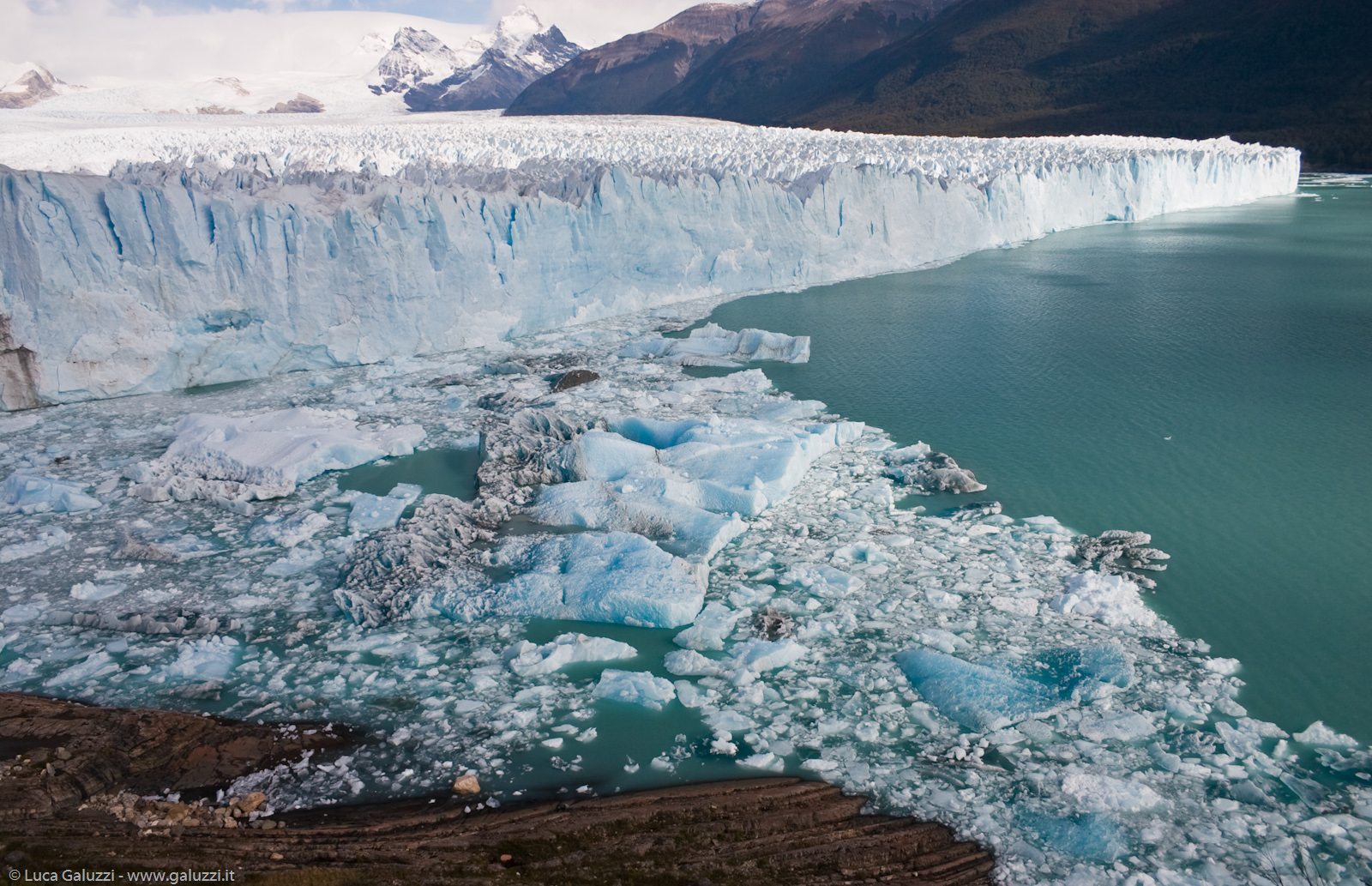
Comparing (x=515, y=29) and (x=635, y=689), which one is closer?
(x=635, y=689)

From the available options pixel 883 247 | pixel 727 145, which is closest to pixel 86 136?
pixel 727 145

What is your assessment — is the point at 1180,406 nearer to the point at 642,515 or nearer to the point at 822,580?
the point at 822,580

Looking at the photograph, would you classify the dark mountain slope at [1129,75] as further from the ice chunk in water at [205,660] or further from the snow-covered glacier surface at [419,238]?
the ice chunk in water at [205,660]

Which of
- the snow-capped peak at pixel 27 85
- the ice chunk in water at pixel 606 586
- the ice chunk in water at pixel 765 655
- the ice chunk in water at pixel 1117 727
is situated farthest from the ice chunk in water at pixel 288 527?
the snow-capped peak at pixel 27 85

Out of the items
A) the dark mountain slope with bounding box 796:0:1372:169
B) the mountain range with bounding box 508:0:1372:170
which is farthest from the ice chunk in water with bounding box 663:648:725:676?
the mountain range with bounding box 508:0:1372:170

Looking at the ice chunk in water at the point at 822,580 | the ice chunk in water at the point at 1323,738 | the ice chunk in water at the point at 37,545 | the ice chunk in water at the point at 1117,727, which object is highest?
the ice chunk in water at the point at 37,545

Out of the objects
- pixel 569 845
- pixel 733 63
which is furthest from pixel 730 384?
pixel 733 63
